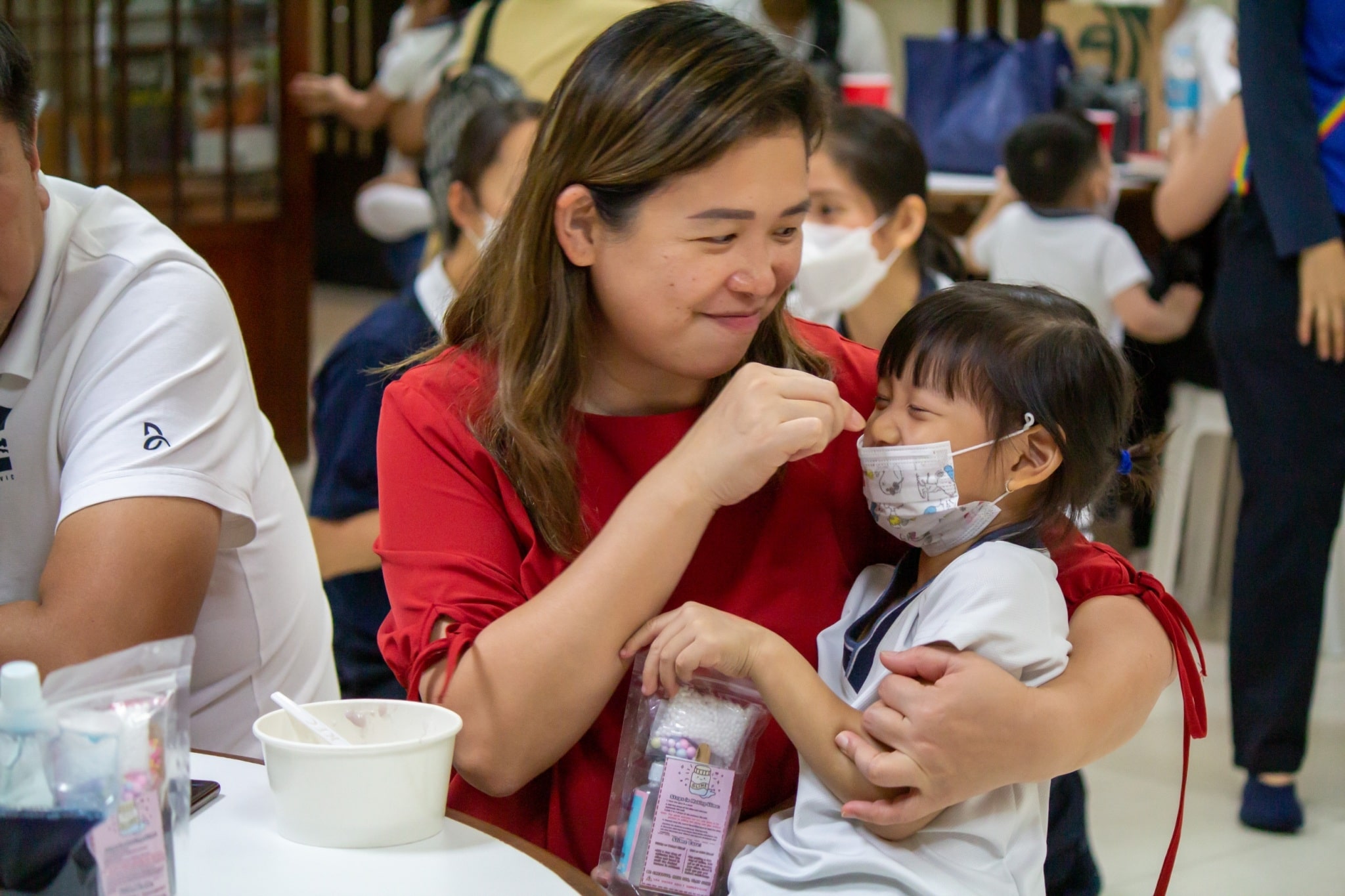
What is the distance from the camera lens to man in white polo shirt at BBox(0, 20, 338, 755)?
1406 millimetres

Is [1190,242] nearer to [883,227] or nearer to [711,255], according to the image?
[883,227]

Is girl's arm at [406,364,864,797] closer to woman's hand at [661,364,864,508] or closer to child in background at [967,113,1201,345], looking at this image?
woman's hand at [661,364,864,508]

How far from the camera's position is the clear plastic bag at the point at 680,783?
127cm

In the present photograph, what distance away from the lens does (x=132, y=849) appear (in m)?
0.88

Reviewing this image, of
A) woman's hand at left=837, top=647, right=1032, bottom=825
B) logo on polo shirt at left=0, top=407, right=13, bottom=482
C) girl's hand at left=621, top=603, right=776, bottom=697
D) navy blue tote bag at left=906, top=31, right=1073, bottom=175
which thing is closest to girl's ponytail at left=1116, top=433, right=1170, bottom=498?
woman's hand at left=837, top=647, right=1032, bottom=825

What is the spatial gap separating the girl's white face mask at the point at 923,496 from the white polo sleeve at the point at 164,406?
2.22ft

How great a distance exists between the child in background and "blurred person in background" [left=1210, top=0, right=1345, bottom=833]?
109cm

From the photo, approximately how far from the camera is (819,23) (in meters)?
4.82

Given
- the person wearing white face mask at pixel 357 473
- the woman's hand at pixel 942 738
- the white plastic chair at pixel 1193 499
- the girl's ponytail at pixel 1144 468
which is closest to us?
the woman's hand at pixel 942 738

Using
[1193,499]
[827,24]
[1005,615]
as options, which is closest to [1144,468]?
[1005,615]

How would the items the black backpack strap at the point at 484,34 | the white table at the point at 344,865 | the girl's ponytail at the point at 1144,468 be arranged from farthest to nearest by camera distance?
1. the black backpack strap at the point at 484,34
2. the girl's ponytail at the point at 1144,468
3. the white table at the point at 344,865

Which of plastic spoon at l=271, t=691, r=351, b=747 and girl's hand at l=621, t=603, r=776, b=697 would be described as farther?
girl's hand at l=621, t=603, r=776, b=697

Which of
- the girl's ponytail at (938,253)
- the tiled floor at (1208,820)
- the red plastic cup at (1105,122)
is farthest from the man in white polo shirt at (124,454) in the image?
the red plastic cup at (1105,122)

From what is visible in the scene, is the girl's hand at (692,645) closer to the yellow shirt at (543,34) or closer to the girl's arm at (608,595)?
the girl's arm at (608,595)
